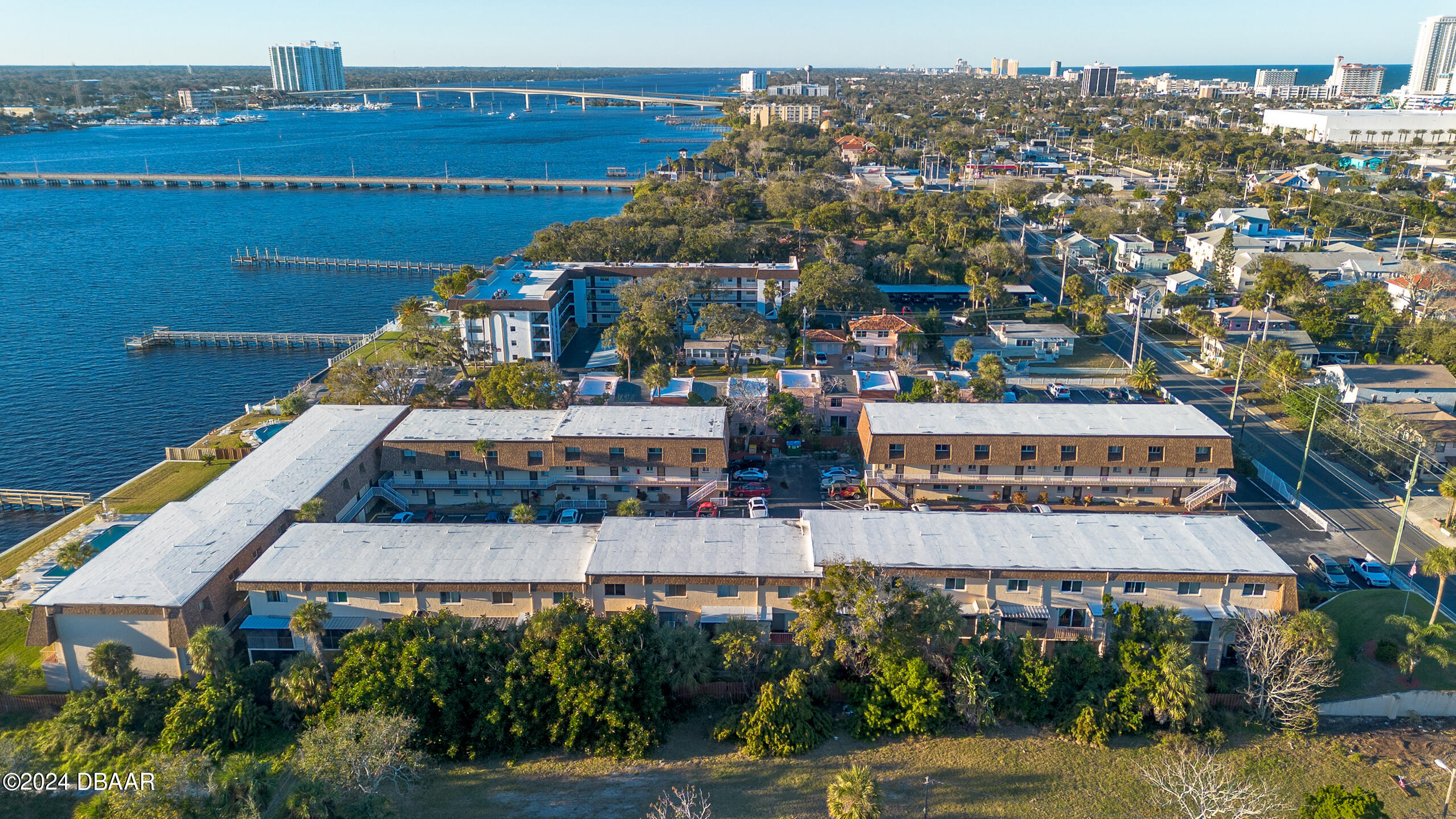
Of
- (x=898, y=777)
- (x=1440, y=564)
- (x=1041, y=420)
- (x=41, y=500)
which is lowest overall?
(x=41, y=500)

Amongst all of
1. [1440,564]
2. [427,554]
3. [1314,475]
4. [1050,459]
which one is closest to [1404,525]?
[1314,475]

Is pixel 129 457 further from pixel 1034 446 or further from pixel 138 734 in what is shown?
pixel 1034 446

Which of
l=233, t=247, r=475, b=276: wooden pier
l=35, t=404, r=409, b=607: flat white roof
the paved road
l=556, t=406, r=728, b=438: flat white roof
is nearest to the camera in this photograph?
l=35, t=404, r=409, b=607: flat white roof

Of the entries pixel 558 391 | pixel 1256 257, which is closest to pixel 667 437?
pixel 558 391

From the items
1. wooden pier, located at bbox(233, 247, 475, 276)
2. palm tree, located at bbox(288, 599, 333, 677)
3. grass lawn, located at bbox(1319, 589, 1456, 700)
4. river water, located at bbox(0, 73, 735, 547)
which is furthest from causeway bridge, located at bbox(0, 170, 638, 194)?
grass lawn, located at bbox(1319, 589, 1456, 700)

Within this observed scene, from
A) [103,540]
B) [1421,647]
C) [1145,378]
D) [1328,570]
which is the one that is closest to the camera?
[1421,647]

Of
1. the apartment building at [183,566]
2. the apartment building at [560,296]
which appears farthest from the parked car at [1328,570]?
the apartment building at [560,296]

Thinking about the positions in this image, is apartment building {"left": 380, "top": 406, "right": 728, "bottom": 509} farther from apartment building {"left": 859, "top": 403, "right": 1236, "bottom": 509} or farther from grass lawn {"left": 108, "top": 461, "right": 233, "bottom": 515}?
grass lawn {"left": 108, "top": 461, "right": 233, "bottom": 515}

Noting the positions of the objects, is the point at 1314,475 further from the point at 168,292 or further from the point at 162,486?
the point at 168,292
